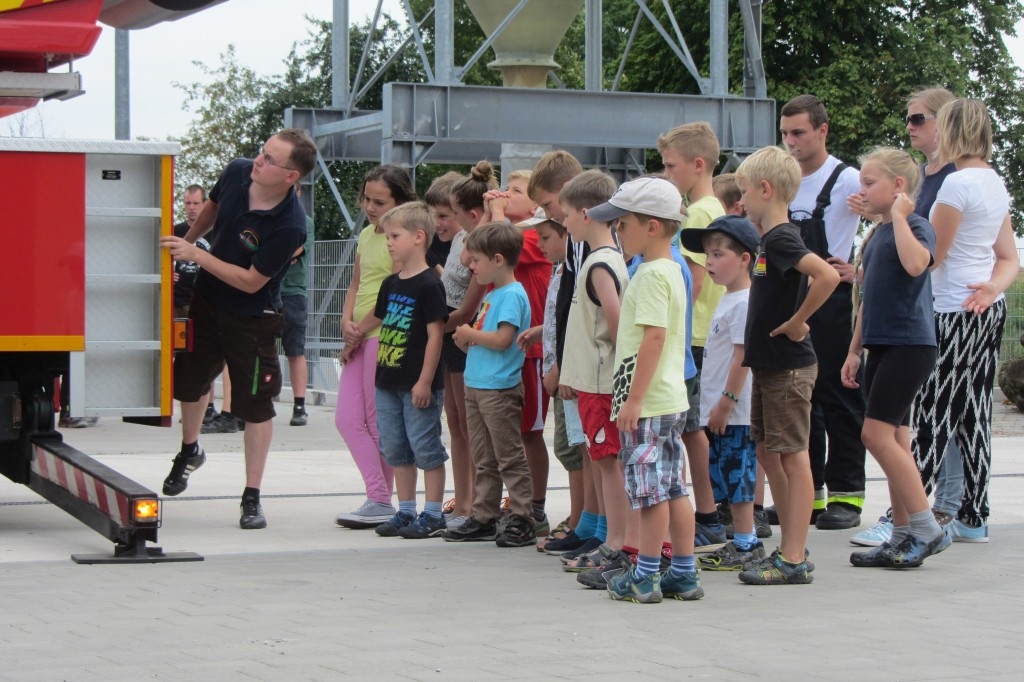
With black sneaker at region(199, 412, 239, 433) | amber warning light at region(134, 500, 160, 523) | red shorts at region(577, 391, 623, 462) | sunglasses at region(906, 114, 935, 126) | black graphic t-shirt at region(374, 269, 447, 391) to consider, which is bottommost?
black sneaker at region(199, 412, 239, 433)

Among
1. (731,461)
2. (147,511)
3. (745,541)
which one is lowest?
(745,541)

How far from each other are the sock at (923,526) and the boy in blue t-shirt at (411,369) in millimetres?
2292

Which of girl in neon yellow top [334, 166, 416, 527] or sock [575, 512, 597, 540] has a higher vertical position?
girl in neon yellow top [334, 166, 416, 527]

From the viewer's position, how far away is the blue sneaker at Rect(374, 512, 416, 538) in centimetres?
783

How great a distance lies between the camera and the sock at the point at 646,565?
600cm

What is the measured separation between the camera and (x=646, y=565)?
6.01 meters

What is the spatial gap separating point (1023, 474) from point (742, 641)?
19.6ft

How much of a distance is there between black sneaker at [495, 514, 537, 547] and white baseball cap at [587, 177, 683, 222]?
191cm

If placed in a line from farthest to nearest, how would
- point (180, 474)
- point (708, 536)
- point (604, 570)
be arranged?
point (180, 474), point (708, 536), point (604, 570)

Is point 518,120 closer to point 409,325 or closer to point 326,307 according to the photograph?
point 326,307

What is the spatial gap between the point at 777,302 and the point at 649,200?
91cm

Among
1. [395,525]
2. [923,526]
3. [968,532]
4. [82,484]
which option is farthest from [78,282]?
[968,532]

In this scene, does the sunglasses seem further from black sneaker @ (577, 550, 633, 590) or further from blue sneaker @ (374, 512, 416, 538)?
blue sneaker @ (374, 512, 416, 538)

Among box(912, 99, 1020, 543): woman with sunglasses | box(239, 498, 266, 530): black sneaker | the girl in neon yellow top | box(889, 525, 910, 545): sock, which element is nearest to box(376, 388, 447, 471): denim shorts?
the girl in neon yellow top
